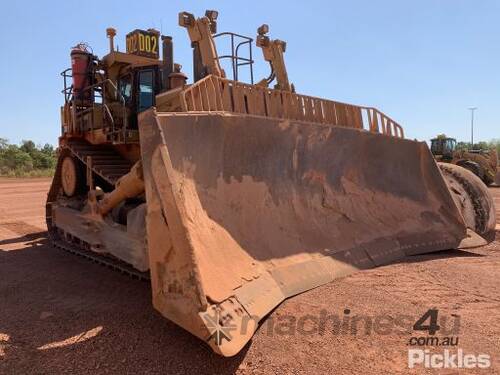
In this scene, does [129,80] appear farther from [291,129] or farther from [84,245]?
[291,129]

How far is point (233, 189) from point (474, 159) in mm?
19172

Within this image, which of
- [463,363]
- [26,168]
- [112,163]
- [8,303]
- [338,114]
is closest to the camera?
[463,363]

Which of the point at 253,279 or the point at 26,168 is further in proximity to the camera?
the point at 26,168

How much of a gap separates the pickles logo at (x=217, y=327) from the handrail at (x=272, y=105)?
1.65m

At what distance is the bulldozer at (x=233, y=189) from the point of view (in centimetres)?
272

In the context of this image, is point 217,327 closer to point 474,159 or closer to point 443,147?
point 474,159

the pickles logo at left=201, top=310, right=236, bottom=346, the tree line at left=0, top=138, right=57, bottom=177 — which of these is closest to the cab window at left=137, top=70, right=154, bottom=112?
the pickles logo at left=201, top=310, right=236, bottom=346

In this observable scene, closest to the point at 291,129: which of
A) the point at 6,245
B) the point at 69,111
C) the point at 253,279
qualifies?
the point at 253,279

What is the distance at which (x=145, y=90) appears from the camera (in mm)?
5852

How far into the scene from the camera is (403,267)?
4.23 m

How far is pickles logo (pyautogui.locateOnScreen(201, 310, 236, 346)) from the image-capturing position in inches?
91.5

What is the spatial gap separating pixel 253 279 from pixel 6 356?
5.61 feet

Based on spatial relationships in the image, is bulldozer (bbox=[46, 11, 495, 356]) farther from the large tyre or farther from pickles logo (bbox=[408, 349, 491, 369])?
pickles logo (bbox=[408, 349, 491, 369])

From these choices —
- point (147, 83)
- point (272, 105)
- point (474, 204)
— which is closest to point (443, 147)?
point (474, 204)
